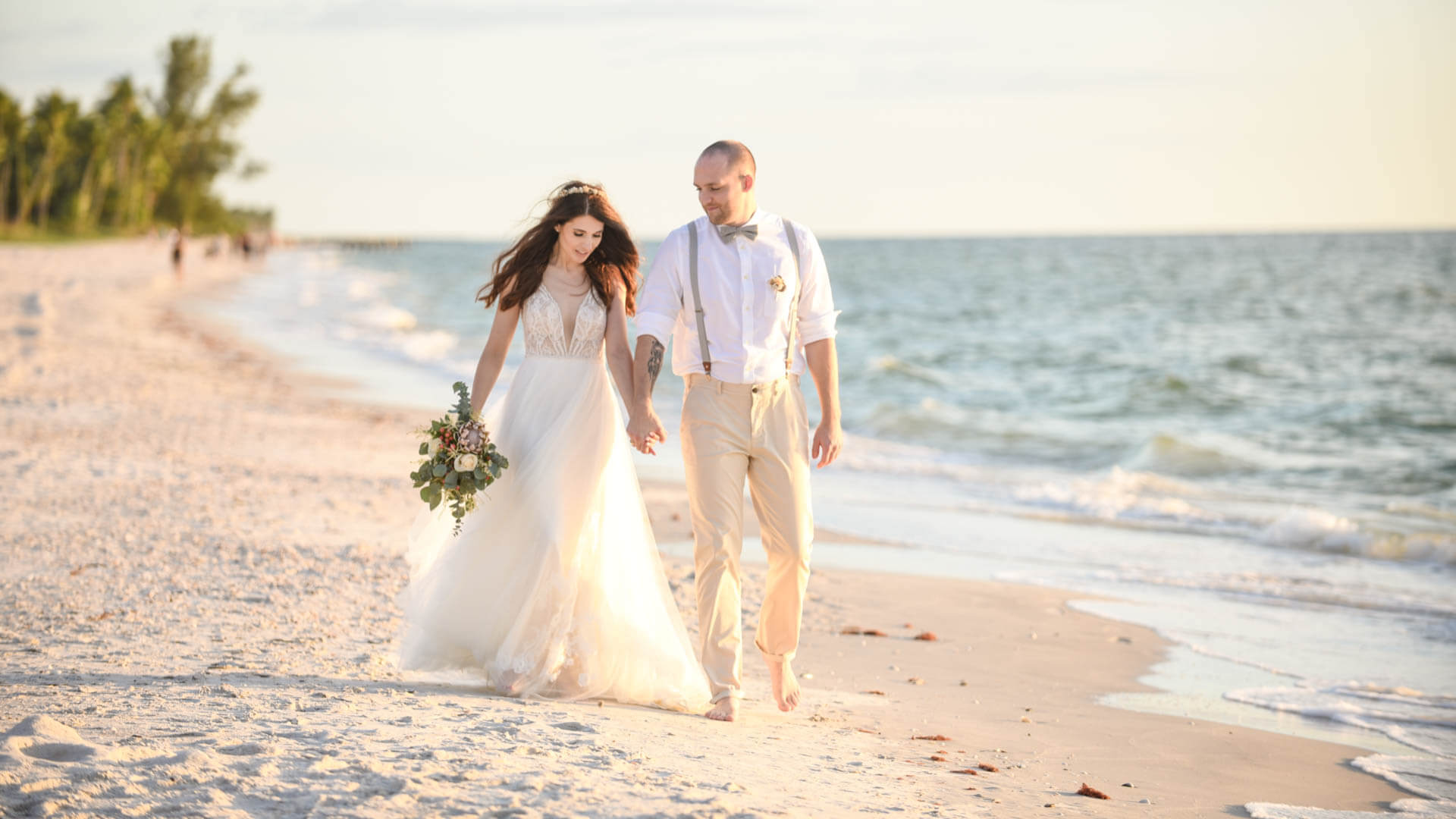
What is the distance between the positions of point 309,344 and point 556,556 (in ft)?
74.6

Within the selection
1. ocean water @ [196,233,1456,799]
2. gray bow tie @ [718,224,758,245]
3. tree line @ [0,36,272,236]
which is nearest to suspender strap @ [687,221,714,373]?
gray bow tie @ [718,224,758,245]

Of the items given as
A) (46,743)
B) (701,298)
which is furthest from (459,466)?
(46,743)

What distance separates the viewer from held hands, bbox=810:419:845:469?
525 cm

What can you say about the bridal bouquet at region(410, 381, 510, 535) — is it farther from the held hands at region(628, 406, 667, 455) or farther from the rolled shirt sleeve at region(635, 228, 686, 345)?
the rolled shirt sleeve at region(635, 228, 686, 345)

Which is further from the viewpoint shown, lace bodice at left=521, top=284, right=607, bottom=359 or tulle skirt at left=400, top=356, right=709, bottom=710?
lace bodice at left=521, top=284, right=607, bottom=359

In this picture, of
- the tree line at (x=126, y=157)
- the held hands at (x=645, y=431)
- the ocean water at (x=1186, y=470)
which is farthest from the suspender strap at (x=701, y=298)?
the tree line at (x=126, y=157)

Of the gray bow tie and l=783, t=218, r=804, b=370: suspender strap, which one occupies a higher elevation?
the gray bow tie

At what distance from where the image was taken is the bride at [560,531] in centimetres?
507

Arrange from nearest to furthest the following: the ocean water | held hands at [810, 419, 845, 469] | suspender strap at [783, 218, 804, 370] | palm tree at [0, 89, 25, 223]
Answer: suspender strap at [783, 218, 804, 370] → held hands at [810, 419, 845, 469] → the ocean water → palm tree at [0, 89, 25, 223]

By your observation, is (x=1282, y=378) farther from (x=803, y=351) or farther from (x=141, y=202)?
(x=141, y=202)

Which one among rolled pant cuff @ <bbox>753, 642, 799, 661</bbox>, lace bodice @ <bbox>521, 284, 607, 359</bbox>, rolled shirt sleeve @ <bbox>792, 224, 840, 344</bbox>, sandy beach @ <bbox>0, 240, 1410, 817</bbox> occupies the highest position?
rolled shirt sleeve @ <bbox>792, 224, 840, 344</bbox>

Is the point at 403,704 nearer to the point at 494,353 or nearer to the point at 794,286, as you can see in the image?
the point at 494,353

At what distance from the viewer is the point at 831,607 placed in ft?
24.8

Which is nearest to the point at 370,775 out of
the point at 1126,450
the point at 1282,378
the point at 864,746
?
the point at 864,746
